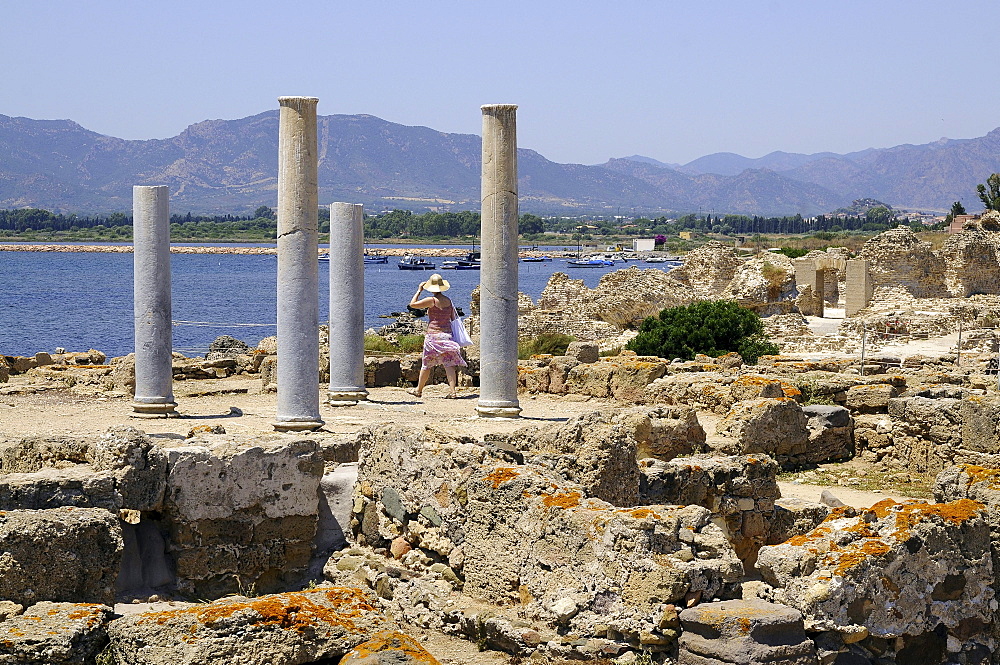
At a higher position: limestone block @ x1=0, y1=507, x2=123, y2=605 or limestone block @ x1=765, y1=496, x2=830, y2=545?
limestone block @ x1=0, y1=507, x2=123, y2=605

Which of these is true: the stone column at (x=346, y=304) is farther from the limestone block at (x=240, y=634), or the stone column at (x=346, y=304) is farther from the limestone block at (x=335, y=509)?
the limestone block at (x=240, y=634)

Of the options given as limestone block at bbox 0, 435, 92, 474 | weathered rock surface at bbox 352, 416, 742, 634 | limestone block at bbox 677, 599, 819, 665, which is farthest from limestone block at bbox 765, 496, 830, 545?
limestone block at bbox 0, 435, 92, 474

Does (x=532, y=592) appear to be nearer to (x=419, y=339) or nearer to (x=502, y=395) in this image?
(x=502, y=395)

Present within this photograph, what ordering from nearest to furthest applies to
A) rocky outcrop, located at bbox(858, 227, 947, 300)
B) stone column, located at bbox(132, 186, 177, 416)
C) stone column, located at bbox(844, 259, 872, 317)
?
stone column, located at bbox(132, 186, 177, 416)
stone column, located at bbox(844, 259, 872, 317)
rocky outcrop, located at bbox(858, 227, 947, 300)

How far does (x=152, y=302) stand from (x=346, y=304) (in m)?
2.54

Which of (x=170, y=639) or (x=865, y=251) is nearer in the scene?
(x=170, y=639)

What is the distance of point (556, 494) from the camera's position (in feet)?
27.4

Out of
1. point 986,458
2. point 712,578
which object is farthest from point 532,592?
point 986,458

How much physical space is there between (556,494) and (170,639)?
296 cm

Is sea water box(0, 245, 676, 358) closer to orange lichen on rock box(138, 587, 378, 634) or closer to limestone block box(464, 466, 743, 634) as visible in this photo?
limestone block box(464, 466, 743, 634)

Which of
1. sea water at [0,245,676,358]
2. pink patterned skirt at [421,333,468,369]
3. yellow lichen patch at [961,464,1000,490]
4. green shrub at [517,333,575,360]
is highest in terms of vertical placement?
pink patterned skirt at [421,333,468,369]

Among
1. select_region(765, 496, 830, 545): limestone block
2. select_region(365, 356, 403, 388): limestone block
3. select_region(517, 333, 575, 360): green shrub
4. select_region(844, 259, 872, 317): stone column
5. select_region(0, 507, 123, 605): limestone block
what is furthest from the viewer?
select_region(844, 259, 872, 317): stone column

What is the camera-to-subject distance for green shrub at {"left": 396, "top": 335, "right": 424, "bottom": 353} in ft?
72.6

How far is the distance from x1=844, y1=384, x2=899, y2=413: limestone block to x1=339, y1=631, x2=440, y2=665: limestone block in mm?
11000
